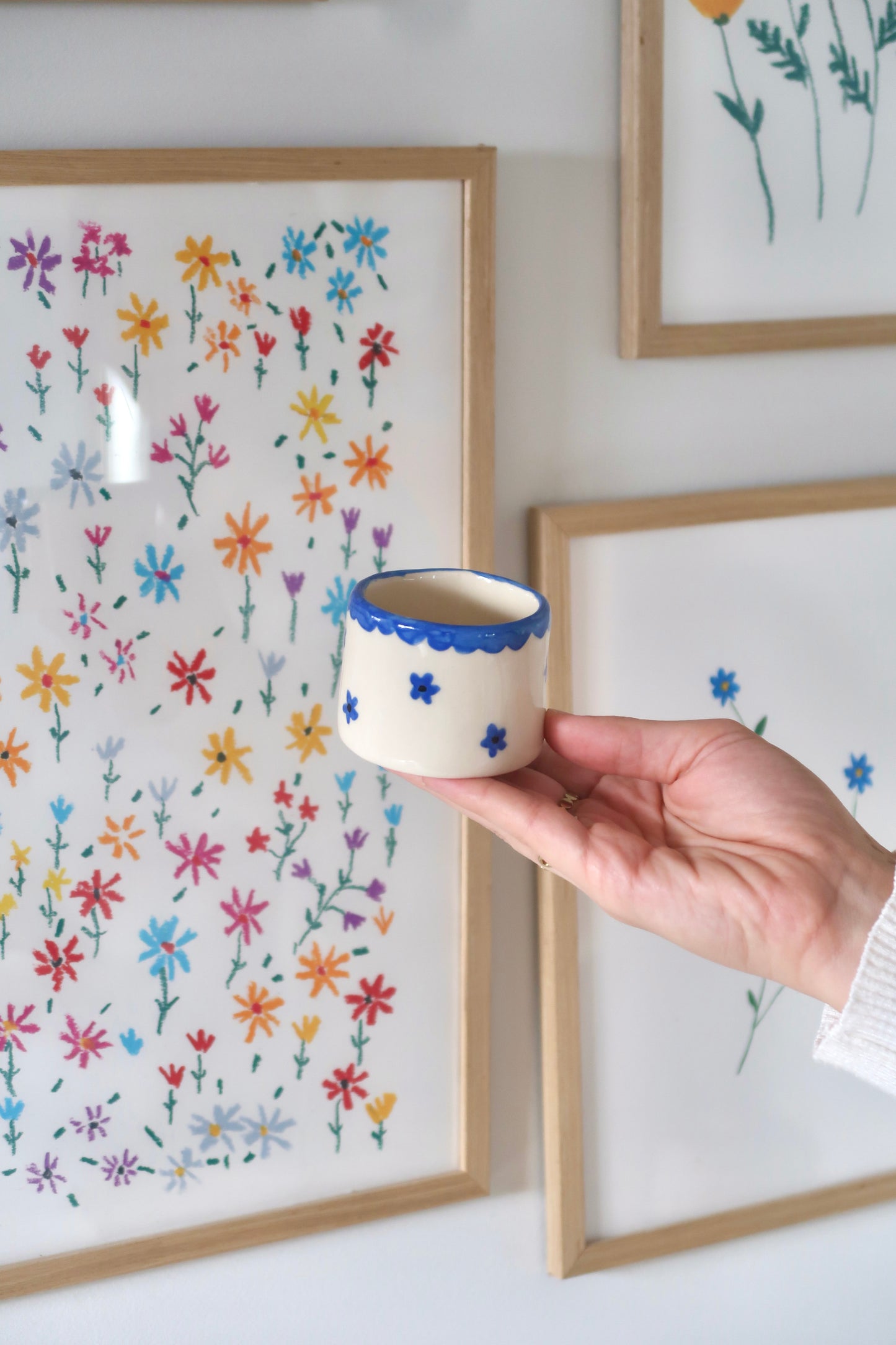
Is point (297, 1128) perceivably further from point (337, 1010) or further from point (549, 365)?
point (549, 365)

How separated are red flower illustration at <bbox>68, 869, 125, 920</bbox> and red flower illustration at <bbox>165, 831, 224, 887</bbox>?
0.04 metres

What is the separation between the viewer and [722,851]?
0.67 meters

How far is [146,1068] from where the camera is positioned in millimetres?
818

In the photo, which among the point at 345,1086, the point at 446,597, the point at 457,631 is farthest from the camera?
the point at 345,1086

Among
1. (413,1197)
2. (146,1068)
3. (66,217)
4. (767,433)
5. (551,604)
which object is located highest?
(66,217)

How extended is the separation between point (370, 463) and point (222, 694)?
20 cm

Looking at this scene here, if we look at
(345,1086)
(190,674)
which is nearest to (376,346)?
(190,674)

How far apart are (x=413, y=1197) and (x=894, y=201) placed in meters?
0.90

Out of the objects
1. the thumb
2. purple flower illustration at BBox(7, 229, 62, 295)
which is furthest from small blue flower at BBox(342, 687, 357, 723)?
purple flower illustration at BBox(7, 229, 62, 295)

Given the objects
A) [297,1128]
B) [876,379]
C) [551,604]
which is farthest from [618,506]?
[297,1128]

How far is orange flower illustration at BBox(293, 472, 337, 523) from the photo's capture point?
0.77 m

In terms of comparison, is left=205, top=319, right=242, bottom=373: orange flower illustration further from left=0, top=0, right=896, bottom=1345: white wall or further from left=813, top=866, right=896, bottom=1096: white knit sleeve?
left=813, top=866, right=896, bottom=1096: white knit sleeve

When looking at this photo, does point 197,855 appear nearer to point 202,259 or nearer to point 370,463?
point 370,463

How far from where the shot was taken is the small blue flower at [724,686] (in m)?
0.90
